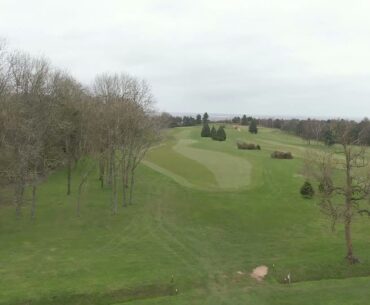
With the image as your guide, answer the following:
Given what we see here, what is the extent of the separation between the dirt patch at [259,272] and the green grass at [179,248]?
478 millimetres

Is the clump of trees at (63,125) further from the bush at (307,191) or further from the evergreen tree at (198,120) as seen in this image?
the evergreen tree at (198,120)

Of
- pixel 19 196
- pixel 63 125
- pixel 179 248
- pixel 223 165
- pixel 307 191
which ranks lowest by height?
pixel 179 248

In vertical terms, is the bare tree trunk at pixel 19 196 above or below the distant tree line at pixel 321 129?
below

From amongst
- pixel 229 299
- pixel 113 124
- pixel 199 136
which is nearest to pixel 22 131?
pixel 113 124

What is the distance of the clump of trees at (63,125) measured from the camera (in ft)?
128

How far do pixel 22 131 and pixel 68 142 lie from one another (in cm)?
1034

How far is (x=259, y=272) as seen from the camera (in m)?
27.6

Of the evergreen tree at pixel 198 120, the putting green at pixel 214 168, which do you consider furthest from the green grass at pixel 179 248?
the evergreen tree at pixel 198 120

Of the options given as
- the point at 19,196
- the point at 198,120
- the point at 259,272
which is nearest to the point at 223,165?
the point at 19,196

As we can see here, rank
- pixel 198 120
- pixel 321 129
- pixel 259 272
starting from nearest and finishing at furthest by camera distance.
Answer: pixel 259 272, pixel 321 129, pixel 198 120

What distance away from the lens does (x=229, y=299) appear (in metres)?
24.0

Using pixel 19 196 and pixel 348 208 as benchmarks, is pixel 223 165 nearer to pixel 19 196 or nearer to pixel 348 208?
pixel 19 196

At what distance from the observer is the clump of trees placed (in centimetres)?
3909

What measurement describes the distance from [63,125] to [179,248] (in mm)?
23031
